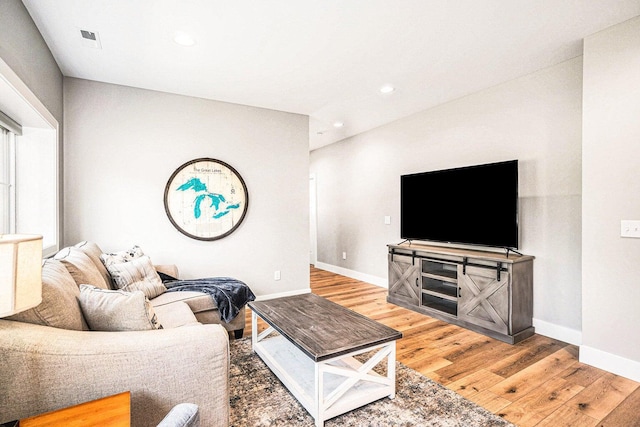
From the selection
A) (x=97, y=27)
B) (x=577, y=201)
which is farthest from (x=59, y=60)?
(x=577, y=201)

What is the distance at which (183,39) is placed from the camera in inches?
98.3

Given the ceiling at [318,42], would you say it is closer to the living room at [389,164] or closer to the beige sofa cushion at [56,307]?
the living room at [389,164]

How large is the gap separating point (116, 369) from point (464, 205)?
327 centimetres

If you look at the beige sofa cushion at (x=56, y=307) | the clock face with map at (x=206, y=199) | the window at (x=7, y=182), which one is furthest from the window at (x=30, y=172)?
the beige sofa cushion at (x=56, y=307)

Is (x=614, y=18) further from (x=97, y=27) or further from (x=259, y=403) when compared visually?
(x=97, y=27)

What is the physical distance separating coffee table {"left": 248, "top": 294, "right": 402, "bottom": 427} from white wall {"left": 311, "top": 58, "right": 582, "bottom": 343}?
1.97 m

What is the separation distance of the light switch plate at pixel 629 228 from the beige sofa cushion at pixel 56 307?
3.31 meters

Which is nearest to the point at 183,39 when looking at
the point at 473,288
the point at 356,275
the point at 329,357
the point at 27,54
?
the point at 27,54

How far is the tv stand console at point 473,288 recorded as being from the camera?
2.91 m

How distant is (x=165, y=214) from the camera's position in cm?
360

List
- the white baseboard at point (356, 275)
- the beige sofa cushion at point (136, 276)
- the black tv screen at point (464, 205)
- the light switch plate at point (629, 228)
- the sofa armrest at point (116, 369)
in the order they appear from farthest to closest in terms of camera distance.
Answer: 1. the white baseboard at point (356, 275)
2. the black tv screen at point (464, 205)
3. the beige sofa cushion at point (136, 276)
4. the light switch plate at point (629, 228)
5. the sofa armrest at point (116, 369)

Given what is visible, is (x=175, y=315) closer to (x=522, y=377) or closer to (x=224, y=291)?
(x=224, y=291)

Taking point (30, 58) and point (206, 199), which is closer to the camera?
point (30, 58)

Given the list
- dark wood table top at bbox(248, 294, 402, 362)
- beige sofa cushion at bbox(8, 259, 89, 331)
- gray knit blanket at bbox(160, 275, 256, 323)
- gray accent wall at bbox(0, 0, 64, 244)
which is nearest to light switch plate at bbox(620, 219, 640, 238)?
dark wood table top at bbox(248, 294, 402, 362)
